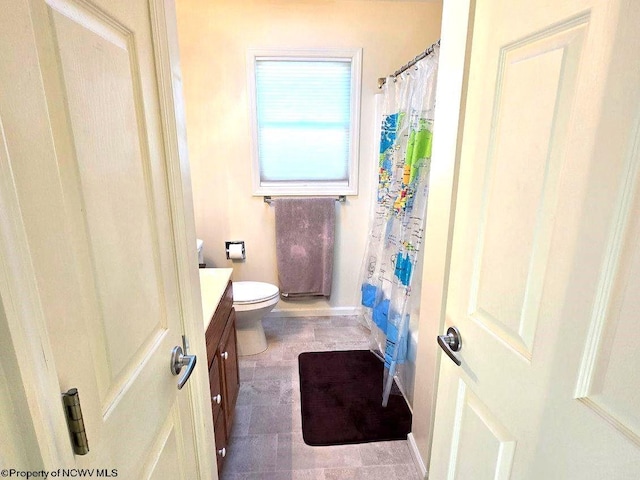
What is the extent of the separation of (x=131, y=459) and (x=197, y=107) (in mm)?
2463

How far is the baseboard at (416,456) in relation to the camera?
155cm

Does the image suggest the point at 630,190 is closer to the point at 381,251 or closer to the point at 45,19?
the point at 45,19

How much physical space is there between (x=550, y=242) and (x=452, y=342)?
0.45 m

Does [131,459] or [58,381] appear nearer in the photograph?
[58,381]

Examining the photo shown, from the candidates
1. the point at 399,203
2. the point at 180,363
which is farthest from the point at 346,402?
the point at 180,363

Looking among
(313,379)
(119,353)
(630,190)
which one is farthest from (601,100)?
(313,379)

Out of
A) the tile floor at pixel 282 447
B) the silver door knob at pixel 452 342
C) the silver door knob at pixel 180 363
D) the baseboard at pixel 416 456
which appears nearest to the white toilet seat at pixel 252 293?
the tile floor at pixel 282 447

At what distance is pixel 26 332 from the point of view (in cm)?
39

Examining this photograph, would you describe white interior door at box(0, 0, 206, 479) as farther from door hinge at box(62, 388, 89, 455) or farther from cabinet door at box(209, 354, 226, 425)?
cabinet door at box(209, 354, 226, 425)

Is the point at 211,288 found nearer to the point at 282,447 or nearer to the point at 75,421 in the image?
the point at 282,447

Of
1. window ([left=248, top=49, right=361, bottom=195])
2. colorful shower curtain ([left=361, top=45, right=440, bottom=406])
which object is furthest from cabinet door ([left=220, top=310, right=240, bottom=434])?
window ([left=248, top=49, right=361, bottom=195])

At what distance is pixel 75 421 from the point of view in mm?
476

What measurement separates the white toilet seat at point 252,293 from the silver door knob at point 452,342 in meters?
1.51

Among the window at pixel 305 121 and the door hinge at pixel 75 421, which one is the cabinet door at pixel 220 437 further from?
the window at pixel 305 121
